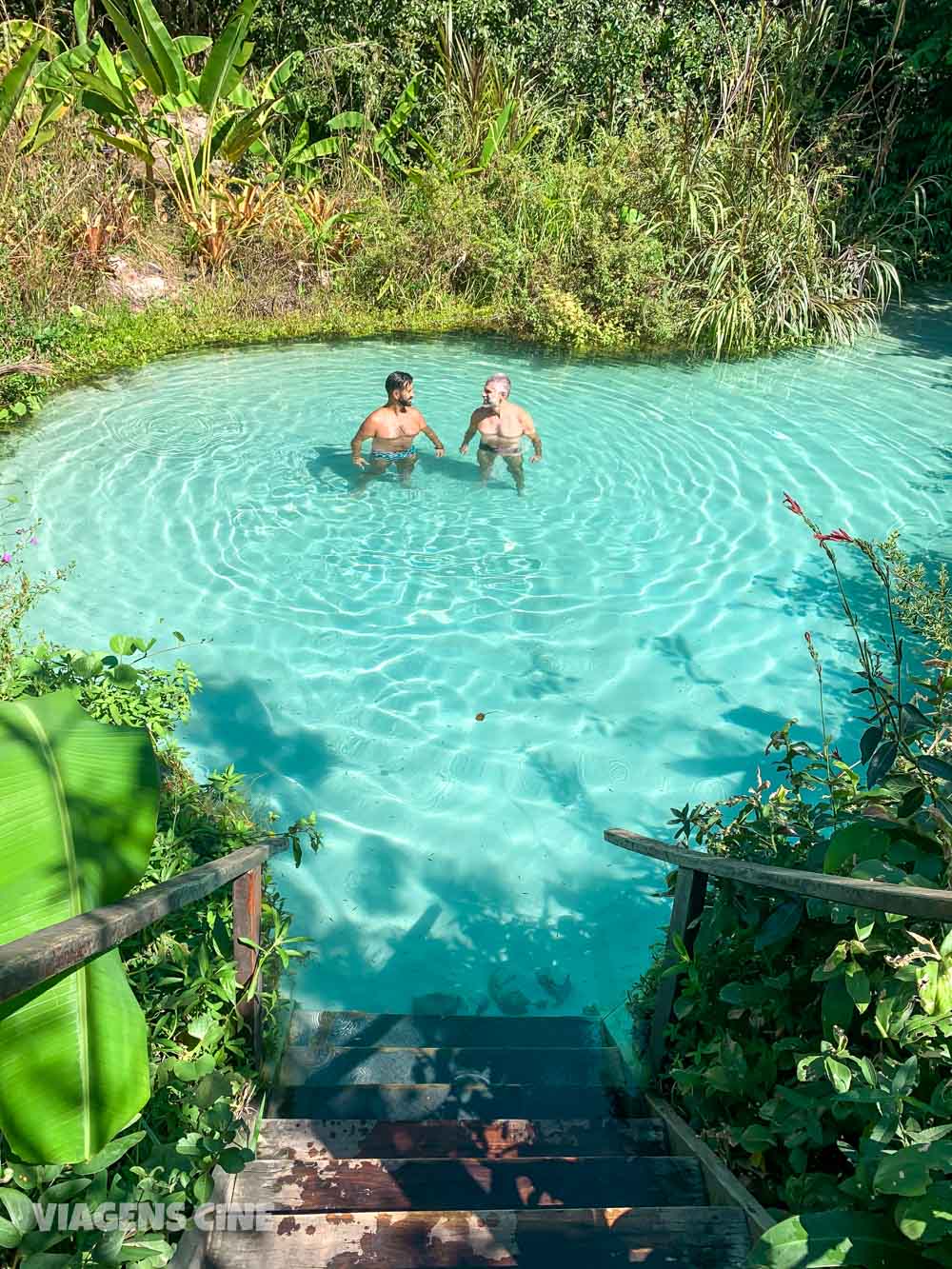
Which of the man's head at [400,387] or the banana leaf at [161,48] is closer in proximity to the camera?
the man's head at [400,387]

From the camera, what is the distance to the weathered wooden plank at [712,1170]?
2.49 m

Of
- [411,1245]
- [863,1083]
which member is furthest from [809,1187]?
[411,1245]

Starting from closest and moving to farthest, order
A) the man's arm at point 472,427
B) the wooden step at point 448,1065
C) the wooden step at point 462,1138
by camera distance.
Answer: the wooden step at point 462,1138, the wooden step at point 448,1065, the man's arm at point 472,427

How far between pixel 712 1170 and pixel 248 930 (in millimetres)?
1604

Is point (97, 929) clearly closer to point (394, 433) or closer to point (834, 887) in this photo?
point (834, 887)

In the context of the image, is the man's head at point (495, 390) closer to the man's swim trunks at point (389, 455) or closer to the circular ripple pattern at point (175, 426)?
the man's swim trunks at point (389, 455)

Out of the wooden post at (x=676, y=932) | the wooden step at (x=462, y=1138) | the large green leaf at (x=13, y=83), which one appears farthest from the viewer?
the large green leaf at (x=13, y=83)

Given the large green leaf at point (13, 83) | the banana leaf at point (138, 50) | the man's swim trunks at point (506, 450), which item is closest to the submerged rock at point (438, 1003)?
the man's swim trunks at point (506, 450)

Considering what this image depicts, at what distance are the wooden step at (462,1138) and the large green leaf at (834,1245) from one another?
1.60m

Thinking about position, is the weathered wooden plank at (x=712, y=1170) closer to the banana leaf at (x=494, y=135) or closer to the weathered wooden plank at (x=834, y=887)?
the weathered wooden plank at (x=834, y=887)

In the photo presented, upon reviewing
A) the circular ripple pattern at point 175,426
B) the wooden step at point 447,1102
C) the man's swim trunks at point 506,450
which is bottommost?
the wooden step at point 447,1102

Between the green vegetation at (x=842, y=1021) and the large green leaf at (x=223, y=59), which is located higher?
the large green leaf at (x=223, y=59)

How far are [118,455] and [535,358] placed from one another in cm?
575

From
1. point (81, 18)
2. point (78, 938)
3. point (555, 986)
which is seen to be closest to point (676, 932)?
point (555, 986)
